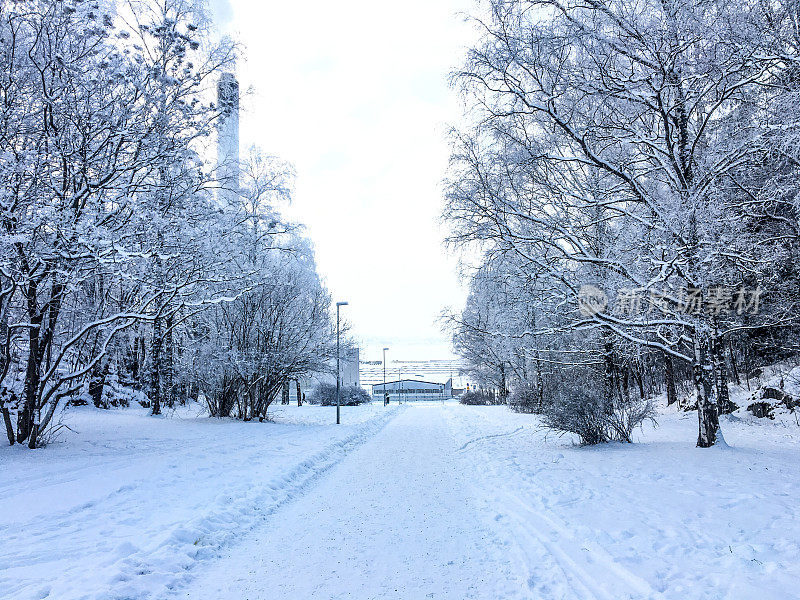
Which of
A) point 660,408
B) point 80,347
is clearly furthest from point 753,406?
point 80,347

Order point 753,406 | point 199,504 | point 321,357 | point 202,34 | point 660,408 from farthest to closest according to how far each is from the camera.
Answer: point 321,357 < point 660,408 < point 753,406 < point 202,34 < point 199,504

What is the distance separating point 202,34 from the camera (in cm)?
1048

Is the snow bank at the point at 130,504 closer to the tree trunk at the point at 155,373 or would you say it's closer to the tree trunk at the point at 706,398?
the tree trunk at the point at 155,373

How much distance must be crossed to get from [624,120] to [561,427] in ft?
25.1

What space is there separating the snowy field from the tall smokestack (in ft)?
24.6

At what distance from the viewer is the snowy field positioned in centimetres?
400

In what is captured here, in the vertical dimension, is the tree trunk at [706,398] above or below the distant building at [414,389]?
above

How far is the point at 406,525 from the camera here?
580 cm

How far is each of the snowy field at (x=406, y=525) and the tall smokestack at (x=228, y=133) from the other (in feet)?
24.6

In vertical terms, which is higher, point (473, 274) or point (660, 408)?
point (473, 274)

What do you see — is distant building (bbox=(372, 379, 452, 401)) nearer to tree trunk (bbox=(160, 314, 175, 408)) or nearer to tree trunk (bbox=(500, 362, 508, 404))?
tree trunk (bbox=(500, 362, 508, 404))

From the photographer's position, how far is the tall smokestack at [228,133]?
1091 centimetres

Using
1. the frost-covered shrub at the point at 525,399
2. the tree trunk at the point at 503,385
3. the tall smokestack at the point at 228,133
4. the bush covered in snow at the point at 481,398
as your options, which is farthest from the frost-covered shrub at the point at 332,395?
the tall smokestack at the point at 228,133

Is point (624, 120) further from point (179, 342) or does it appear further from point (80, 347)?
point (179, 342)
